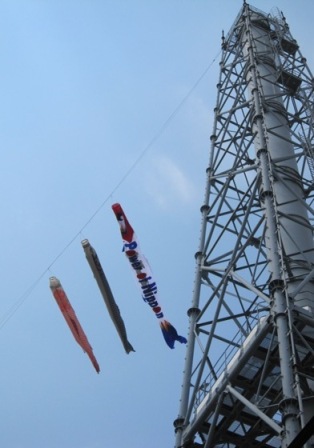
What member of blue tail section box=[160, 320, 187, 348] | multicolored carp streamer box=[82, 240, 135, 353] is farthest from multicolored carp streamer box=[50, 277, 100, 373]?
blue tail section box=[160, 320, 187, 348]

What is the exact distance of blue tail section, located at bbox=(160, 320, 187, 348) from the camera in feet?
74.1

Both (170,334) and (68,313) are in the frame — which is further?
(170,334)

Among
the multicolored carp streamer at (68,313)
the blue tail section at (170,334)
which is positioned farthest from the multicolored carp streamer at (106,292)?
the blue tail section at (170,334)

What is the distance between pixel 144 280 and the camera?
2247 centimetres

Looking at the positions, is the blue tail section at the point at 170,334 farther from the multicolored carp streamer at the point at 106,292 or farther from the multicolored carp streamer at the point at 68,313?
the multicolored carp streamer at the point at 68,313

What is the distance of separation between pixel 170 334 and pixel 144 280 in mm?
2149

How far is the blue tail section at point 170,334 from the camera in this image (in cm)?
2259

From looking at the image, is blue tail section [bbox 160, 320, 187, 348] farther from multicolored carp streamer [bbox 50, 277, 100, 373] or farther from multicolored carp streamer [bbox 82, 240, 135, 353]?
multicolored carp streamer [bbox 50, 277, 100, 373]

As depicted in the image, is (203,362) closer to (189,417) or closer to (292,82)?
(189,417)

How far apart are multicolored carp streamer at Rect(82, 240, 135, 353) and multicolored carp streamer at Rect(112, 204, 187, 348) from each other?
123cm

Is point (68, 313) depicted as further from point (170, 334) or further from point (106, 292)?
point (170, 334)

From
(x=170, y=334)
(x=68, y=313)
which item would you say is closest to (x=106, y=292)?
(x=68, y=313)

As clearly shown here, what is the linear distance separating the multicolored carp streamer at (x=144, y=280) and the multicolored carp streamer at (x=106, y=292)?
1227 mm

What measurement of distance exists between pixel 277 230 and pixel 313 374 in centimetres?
378
